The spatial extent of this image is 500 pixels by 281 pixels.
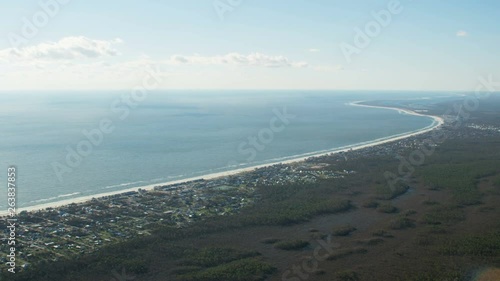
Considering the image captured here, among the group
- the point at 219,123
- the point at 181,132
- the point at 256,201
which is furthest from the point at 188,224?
the point at 219,123

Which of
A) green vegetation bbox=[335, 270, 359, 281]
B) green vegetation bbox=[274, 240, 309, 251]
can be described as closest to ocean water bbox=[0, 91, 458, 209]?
green vegetation bbox=[274, 240, 309, 251]

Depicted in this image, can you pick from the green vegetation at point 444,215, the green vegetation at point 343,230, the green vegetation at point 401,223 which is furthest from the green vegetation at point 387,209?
the green vegetation at point 343,230

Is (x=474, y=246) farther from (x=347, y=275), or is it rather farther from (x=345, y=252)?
(x=347, y=275)

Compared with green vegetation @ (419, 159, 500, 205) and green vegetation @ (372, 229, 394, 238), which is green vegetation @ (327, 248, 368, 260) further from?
green vegetation @ (419, 159, 500, 205)

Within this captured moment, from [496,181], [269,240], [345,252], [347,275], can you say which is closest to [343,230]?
[345,252]

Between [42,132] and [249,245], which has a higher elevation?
[42,132]

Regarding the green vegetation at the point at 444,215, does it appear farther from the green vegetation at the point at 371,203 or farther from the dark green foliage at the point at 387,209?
the green vegetation at the point at 371,203

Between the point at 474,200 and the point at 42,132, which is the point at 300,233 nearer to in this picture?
the point at 474,200
